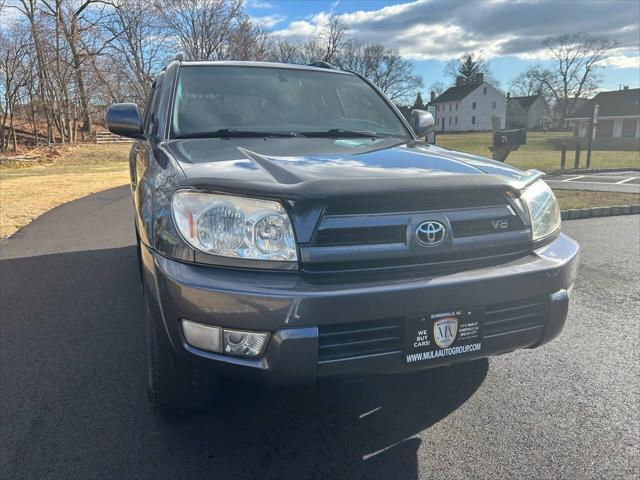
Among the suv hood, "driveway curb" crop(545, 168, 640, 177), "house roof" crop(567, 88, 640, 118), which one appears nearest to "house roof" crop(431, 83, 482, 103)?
"house roof" crop(567, 88, 640, 118)

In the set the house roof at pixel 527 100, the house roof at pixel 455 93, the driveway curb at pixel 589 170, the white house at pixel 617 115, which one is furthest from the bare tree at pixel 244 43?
the house roof at pixel 527 100

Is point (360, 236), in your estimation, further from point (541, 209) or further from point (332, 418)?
point (332, 418)

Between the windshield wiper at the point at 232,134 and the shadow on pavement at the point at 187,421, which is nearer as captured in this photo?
the shadow on pavement at the point at 187,421

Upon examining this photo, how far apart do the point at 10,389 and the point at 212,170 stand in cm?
195

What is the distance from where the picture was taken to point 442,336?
6.68ft

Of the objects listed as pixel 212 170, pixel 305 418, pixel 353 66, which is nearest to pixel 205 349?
pixel 212 170

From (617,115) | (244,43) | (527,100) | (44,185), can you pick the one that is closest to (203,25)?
(244,43)

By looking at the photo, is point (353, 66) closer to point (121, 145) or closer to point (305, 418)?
point (121, 145)

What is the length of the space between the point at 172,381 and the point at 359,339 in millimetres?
927

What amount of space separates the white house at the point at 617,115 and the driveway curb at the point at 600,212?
1948 inches

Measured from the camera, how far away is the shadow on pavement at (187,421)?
221 cm

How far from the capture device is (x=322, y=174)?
2.04m

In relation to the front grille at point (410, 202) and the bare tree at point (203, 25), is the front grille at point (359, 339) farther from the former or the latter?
the bare tree at point (203, 25)

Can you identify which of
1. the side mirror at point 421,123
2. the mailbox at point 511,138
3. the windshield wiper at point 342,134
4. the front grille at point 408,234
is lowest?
the front grille at point 408,234
